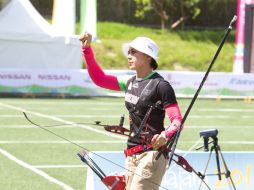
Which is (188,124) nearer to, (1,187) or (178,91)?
(178,91)

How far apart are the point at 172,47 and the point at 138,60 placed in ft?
129

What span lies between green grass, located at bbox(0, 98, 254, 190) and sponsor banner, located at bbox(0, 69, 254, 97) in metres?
0.68

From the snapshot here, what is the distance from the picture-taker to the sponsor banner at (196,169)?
28.0 feet

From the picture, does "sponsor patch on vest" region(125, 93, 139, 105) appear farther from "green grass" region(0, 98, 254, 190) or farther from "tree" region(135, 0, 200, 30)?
"tree" region(135, 0, 200, 30)

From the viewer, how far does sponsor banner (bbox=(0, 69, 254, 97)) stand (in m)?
24.2

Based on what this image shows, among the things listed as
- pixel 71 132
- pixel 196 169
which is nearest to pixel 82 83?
pixel 71 132

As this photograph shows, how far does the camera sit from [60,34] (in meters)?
27.3

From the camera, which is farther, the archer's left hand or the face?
the face

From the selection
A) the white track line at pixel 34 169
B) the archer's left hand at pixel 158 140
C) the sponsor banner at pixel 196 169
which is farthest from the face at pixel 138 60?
the white track line at pixel 34 169

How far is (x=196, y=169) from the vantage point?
8.67m

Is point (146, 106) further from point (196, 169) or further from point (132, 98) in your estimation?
point (196, 169)

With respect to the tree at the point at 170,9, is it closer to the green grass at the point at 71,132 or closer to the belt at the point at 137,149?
the green grass at the point at 71,132

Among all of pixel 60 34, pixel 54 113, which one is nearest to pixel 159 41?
pixel 60 34

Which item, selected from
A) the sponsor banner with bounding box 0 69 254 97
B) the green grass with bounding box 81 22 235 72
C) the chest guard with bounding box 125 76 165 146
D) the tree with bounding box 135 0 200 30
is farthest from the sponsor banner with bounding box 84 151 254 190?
the tree with bounding box 135 0 200 30
